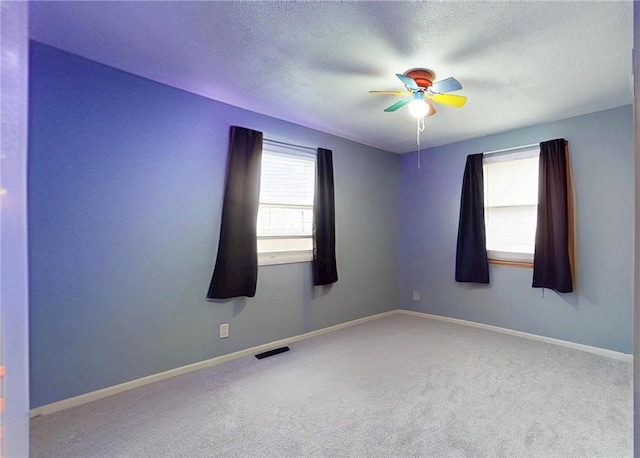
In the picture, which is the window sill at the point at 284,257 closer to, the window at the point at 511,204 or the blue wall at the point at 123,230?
the blue wall at the point at 123,230

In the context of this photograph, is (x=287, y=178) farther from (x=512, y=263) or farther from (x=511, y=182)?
(x=512, y=263)

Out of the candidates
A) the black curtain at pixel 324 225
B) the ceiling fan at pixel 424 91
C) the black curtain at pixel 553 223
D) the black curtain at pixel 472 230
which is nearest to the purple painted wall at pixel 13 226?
the ceiling fan at pixel 424 91

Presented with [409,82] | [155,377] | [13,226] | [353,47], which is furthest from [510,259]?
[13,226]

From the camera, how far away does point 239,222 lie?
110 inches

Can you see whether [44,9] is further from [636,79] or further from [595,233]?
[595,233]

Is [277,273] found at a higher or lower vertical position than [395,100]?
lower

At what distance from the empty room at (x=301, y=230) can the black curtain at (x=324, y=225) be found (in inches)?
1.1

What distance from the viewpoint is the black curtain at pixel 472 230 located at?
3.69m

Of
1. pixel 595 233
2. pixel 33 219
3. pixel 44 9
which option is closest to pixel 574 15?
pixel 595 233

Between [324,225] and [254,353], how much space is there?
1.55 metres

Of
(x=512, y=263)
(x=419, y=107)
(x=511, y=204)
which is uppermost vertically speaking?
(x=419, y=107)

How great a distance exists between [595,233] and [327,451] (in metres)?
3.27

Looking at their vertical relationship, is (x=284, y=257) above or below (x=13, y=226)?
below

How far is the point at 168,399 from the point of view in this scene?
2096 millimetres
